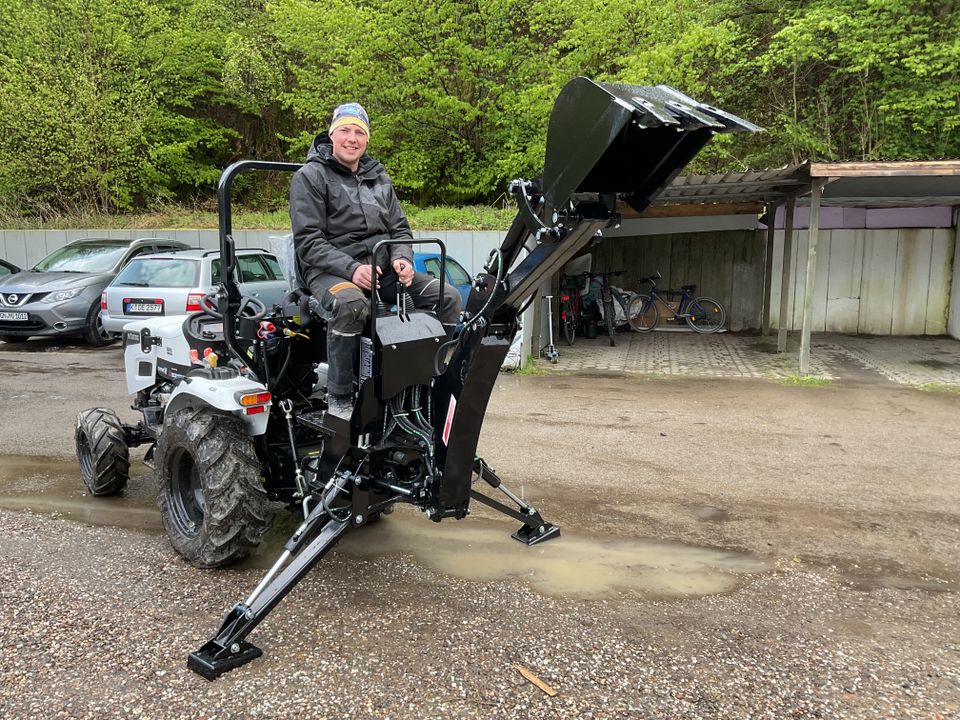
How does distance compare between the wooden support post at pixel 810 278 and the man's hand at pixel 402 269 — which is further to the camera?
the wooden support post at pixel 810 278

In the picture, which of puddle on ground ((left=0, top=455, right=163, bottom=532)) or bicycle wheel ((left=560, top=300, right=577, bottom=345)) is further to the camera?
bicycle wheel ((left=560, top=300, right=577, bottom=345))

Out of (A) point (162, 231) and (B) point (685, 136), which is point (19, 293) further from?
(B) point (685, 136)

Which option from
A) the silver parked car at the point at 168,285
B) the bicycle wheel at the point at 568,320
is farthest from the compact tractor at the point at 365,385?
the bicycle wheel at the point at 568,320

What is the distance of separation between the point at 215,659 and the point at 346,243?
2.01 metres

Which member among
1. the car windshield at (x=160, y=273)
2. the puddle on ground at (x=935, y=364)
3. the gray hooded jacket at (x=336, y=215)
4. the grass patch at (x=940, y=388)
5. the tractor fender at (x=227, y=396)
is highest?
the gray hooded jacket at (x=336, y=215)

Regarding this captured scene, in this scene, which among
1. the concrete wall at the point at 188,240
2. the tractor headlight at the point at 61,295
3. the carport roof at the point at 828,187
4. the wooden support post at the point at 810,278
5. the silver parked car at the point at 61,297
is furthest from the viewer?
the concrete wall at the point at 188,240

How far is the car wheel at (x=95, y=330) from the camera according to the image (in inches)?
484

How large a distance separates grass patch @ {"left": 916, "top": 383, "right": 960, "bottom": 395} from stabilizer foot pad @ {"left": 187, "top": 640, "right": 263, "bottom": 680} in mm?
8969

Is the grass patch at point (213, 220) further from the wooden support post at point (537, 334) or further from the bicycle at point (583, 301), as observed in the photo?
the wooden support post at point (537, 334)

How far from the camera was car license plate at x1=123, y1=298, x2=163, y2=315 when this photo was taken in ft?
35.4

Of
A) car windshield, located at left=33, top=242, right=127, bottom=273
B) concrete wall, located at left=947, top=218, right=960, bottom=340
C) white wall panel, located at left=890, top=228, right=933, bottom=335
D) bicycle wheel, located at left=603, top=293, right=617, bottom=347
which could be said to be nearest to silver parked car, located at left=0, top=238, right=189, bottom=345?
car windshield, located at left=33, top=242, right=127, bottom=273

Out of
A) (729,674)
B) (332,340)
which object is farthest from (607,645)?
(332,340)

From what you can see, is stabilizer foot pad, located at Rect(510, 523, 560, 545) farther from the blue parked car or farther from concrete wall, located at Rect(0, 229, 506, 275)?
concrete wall, located at Rect(0, 229, 506, 275)

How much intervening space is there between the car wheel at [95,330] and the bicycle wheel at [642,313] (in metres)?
9.41
